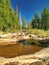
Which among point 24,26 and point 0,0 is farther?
point 24,26

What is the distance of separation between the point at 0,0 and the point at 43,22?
23988mm

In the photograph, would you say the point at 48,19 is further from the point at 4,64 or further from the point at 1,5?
the point at 4,64

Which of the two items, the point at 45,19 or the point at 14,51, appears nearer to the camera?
the point at 14,51

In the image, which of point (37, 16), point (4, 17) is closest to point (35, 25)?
point (37, 16)

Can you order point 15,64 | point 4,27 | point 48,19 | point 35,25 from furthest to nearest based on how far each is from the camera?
1. point 35,25
2. point 48,19
3. point 4,27
4. point 15,64

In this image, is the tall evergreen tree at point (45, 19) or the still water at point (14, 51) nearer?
the still water at point (14, 51)

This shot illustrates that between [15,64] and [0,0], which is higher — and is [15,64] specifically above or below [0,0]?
below

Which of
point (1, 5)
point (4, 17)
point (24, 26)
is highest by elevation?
point (1, 5)

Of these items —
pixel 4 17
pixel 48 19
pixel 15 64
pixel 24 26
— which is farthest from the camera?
pixel 24 26

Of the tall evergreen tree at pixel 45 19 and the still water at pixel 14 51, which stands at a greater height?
the tall evergreen tree at pixel 45 19

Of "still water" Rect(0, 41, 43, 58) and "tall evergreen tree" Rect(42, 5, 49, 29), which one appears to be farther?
"tall evergreen tree" Rect(42, 5, 49, 29)

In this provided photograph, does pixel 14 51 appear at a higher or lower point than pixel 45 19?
lower

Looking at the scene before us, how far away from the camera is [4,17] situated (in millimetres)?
49688

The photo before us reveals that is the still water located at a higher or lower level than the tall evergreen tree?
lower
